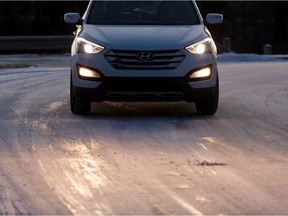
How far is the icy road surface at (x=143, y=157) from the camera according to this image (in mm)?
6914

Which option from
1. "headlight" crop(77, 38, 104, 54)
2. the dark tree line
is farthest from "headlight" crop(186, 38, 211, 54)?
the dark tree line

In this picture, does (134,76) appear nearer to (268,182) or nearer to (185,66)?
(185,66)

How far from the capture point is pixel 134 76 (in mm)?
11359

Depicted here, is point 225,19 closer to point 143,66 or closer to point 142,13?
point 142,13

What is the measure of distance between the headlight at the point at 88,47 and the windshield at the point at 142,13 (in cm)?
81

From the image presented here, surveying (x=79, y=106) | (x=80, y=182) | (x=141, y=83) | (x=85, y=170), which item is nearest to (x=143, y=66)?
(x=141, y=83)

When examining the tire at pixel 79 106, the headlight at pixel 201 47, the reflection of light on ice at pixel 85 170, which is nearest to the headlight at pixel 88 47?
the tire at pixel 79 106

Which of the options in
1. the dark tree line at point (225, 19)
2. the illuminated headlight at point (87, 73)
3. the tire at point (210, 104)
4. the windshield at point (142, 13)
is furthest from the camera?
the dark tree line at point (225, 19)

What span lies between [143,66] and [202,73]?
2.62ft

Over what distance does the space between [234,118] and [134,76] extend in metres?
1.49

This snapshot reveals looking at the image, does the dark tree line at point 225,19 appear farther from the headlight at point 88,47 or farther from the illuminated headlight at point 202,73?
the illuminated headlight at point 202,73

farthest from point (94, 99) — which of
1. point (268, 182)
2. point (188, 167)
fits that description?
point (268, 182)

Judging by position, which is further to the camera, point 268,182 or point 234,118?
point 234,118

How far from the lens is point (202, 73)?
1166 cm
